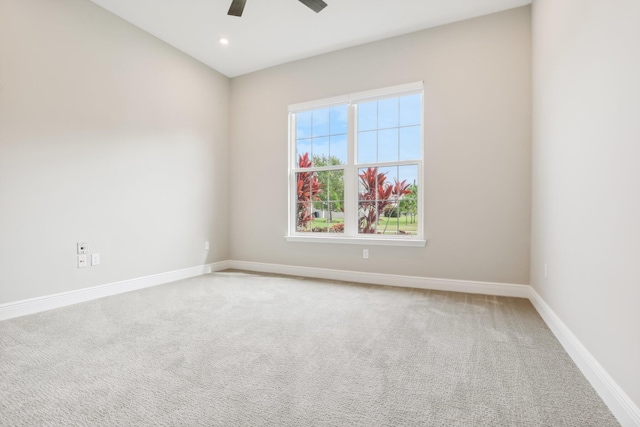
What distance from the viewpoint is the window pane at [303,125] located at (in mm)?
4223

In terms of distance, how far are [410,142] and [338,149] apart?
36.7 inches

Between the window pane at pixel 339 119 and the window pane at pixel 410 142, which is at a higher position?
the window pane at pixel 339 119

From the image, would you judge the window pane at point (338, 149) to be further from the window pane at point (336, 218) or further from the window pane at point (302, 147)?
the window pane at point (336, 218)

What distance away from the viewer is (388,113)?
146 inches

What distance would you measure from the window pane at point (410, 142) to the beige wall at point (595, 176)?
1.27 meters

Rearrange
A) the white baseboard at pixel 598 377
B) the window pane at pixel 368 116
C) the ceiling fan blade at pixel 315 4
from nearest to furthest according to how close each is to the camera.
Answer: the white baseboard at pixel 598 377
the ceiling fan blade at pixel 315 4
the window pane at pixel 368 116

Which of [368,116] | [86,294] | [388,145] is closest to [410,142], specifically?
[388,145]

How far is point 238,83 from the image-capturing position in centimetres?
464

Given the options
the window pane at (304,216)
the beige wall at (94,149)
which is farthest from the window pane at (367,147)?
the beige wall at (94,149)

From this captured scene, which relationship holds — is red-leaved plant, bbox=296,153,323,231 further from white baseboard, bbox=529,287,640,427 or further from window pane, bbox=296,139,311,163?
white baseboard, bbox=529,287,640,427

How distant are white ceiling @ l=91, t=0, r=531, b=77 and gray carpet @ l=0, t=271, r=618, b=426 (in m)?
2.95

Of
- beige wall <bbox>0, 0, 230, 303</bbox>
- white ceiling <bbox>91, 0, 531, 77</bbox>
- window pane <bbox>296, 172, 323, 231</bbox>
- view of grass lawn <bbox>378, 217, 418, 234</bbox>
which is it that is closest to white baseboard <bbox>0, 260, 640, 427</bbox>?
Result: beige wall <bbox>0, 0, 230, 303</bbox>

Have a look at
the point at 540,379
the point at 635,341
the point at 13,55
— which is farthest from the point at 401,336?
the point at 13,55

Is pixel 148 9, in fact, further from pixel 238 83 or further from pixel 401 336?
pixel 401 336
